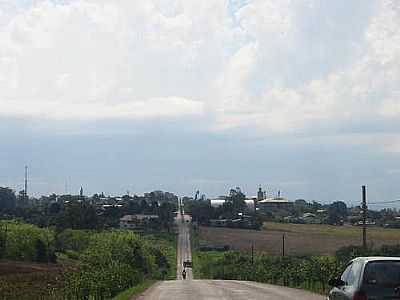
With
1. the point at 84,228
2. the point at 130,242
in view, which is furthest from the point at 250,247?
the point at 84,228

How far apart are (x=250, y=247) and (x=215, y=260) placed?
14.2ft

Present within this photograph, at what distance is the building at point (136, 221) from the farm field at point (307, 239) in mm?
24264

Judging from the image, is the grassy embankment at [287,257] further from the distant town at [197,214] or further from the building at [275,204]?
the building at [275,204]

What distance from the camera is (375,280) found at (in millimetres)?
14383

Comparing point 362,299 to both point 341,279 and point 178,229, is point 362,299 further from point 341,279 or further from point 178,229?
point 178,229

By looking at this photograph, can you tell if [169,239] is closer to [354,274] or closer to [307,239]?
[307,239]

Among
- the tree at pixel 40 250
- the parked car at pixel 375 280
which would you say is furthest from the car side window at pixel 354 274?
the tree at pixel 40 250

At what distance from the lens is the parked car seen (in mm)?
14133

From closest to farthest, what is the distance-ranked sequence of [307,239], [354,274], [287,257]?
[354,274] < [287,257] < [307,239]

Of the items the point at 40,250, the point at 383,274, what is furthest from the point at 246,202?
the point at 383,274

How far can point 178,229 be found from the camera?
137875mm

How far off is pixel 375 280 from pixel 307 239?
68.7 meters

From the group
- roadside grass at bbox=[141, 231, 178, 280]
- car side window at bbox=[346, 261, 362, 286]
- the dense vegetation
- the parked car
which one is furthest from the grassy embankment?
the parked car

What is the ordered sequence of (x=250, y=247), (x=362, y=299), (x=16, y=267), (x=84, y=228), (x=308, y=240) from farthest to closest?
1. (x=84, y=228)
2. (x=250, y=247)
3. (x=308, y=240)
4. (x=16, y=267)
5. (x=362, y=299)
